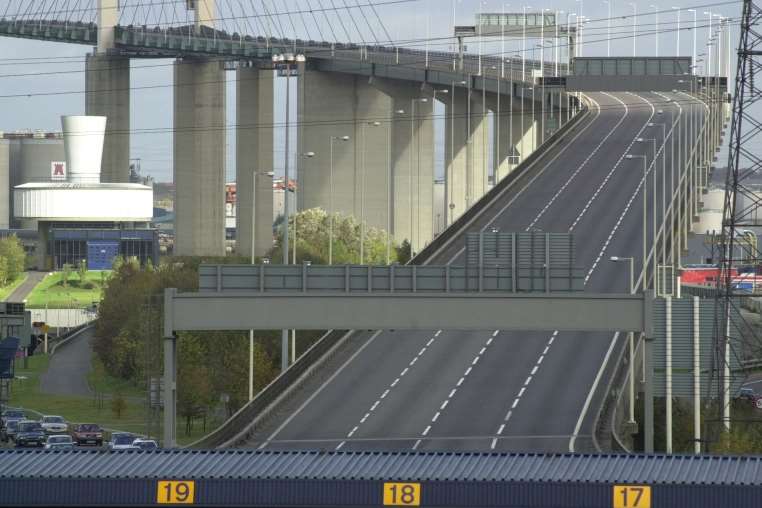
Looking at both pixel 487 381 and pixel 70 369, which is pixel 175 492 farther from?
pixel 70 369

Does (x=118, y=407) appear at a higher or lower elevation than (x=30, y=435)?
lower

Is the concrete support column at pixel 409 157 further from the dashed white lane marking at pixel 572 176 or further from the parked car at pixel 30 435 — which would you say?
the parked car at pixel 30 435

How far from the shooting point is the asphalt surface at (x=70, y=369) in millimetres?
115562

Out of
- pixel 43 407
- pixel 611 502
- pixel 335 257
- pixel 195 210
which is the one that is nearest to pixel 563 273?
pixel 611 502

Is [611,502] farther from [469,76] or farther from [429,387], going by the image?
[469,76]

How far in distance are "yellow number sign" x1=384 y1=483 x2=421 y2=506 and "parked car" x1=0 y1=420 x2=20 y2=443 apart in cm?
3909

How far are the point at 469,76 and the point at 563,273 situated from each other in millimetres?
105487

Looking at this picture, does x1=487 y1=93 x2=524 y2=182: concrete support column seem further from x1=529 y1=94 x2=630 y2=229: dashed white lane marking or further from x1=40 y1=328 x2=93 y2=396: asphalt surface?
x1=40 y1=328 x2=93 y2=396: asphalt surface

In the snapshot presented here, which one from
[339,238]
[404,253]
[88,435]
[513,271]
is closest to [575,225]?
[88,435]

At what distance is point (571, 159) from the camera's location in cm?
13350

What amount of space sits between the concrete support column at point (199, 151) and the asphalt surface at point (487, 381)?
84465mm

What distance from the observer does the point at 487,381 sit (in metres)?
77.3

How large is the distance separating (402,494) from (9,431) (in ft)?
141

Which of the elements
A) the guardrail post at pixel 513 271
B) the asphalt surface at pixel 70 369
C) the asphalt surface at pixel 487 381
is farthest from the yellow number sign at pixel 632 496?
the asphalt surface at pixel 70 369
